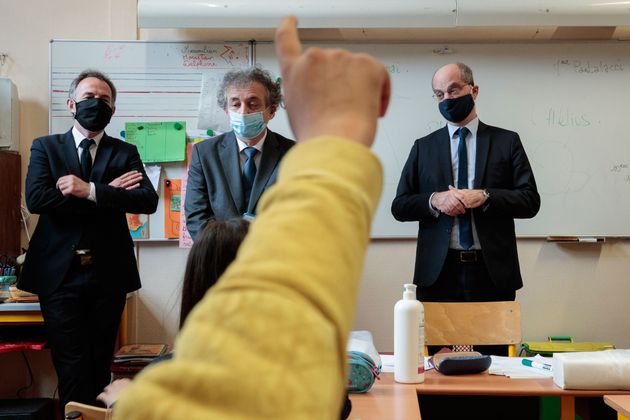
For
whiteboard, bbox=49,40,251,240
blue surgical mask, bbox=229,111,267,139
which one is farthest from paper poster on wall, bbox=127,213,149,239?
blue surgical mask, bbox=229,111,267,139

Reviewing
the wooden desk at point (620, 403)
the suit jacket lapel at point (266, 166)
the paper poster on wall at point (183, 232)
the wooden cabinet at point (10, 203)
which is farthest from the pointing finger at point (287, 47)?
the wooden cabinet at point (10, 203)

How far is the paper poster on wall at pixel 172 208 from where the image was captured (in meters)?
4.05

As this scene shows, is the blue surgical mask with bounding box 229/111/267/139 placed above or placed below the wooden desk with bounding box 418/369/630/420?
above

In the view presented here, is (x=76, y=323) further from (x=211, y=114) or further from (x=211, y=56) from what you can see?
(x=211, y=56)

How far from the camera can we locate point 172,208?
13.3 feet

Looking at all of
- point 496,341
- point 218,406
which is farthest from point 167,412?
point 496,341

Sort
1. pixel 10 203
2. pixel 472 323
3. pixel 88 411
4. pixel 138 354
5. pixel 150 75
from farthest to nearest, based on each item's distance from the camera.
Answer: pixel 150 75 → pixel 10 203 → pixel 138 354 → pixel 472 323 → pixel 88 411

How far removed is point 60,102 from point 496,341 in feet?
9.28

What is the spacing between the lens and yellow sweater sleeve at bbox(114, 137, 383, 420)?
0.85 ft

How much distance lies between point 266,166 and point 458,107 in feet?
3.08

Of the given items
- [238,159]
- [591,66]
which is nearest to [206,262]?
[238,159]

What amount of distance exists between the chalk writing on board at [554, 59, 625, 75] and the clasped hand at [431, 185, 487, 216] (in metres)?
1.44

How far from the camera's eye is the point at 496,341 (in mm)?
2590

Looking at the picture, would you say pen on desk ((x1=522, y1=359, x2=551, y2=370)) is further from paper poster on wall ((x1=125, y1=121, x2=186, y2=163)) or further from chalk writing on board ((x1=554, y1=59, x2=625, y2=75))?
paper poster on wall ((x1=125, y1=121, x2=186, y2=163))
